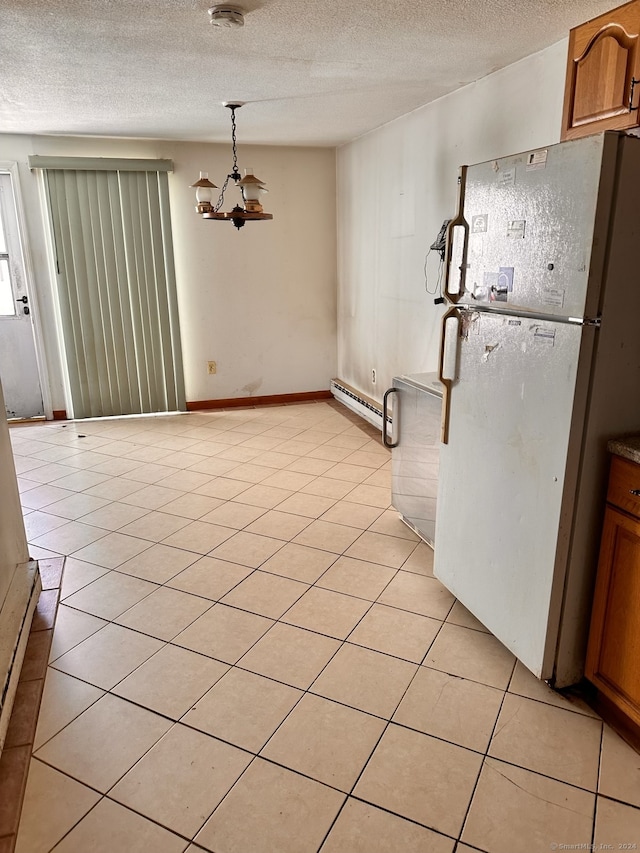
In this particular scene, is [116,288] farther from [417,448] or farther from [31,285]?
[417,448]

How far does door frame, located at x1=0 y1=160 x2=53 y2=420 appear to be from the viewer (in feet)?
15.0

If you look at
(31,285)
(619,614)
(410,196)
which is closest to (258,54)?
(410,196)

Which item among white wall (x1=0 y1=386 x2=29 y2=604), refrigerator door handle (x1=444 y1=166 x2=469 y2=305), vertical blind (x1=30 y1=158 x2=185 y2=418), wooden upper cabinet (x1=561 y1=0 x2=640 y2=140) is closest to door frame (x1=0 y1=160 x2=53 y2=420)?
vertical blind (x1=30 y1=158 x2=185 y2=418)

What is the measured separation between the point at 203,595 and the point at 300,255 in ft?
12.4

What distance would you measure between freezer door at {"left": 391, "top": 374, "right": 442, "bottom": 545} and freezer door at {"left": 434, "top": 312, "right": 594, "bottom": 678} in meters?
0.33

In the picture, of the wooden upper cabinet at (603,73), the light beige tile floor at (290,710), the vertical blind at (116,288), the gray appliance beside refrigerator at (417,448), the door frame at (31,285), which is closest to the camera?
the light beige tile floor at (290,710)

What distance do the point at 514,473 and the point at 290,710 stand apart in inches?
40.6

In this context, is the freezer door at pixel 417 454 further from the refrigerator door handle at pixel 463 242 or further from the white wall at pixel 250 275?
the white wall at pixel 250 275

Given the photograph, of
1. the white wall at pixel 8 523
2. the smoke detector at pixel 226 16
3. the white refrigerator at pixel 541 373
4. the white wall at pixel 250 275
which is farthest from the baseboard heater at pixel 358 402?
the smoke detector at pixel 226 16

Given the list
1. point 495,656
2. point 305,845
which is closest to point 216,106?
point 495,656

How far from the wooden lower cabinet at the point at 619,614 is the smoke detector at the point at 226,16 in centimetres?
201

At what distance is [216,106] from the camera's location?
3.54m

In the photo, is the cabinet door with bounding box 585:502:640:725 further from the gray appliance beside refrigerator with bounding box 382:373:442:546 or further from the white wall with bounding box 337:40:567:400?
the white wall with bounding box 337:40:567:400

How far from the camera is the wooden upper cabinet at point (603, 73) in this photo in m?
1.94
